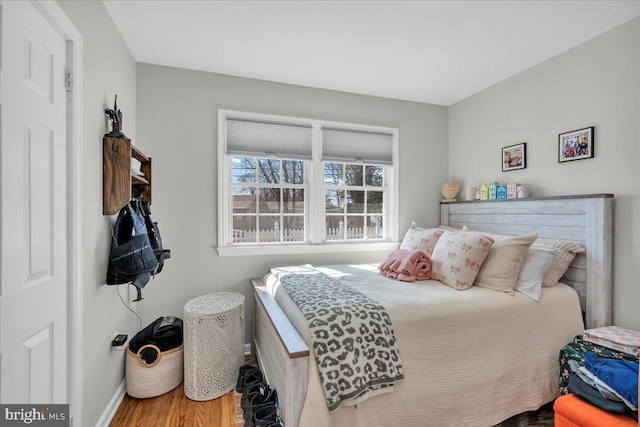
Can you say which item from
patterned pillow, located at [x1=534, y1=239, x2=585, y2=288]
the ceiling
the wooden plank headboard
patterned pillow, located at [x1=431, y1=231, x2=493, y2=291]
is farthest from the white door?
the wooden plank headboard

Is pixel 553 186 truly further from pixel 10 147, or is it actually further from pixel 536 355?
pixel 10 147

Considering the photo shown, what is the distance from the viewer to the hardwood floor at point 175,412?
1815 mm

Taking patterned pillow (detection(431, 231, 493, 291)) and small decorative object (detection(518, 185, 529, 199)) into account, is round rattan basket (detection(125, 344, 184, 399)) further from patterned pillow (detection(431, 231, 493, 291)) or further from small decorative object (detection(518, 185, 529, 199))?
small decorative object (detection(518, 185, 529, 199))

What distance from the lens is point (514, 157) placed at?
276 cm

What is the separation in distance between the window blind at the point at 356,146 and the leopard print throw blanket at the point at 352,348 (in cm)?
185

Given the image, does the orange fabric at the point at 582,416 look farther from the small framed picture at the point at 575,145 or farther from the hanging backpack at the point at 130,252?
the hanging backpack at the point at 130,252

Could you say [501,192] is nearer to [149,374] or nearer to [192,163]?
[192,163]

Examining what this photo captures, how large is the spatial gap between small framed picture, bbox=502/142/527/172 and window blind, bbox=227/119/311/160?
77.9 inches

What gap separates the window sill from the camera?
2.73 m

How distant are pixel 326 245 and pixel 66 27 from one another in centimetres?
245

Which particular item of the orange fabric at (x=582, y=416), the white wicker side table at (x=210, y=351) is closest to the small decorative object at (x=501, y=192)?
the orange fabric at (x=582, y=416)

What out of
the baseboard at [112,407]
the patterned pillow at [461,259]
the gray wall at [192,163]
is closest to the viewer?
the baseboard at [112,407]

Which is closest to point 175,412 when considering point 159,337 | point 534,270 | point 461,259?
point 159,337

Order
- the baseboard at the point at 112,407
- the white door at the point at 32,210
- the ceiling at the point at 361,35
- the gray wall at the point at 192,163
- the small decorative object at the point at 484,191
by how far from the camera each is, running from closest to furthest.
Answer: the white door at the point at 32,210, the baseboard at the point at 112,407, the ceiling at the point at 361,35, the gray wall at the point at 192,163, the small decorative object at the point at 484,191
